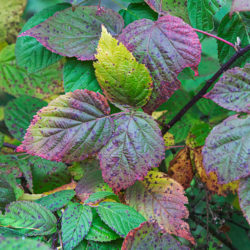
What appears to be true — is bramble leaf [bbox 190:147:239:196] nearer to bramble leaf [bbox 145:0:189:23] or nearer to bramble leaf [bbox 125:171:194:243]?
bramble leaf [bbox 125:171:194:243]

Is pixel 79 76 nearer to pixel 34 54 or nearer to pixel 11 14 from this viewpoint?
pixel 34 54

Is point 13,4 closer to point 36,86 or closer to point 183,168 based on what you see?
point 36,86

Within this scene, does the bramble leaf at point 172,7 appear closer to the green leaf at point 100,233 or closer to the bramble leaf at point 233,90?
the bramble leaf at point 233,90

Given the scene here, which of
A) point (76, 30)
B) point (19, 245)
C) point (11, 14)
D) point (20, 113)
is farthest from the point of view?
point (11, 14)

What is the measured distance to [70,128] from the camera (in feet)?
1.43

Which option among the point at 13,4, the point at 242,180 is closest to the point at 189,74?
the point at 242,180

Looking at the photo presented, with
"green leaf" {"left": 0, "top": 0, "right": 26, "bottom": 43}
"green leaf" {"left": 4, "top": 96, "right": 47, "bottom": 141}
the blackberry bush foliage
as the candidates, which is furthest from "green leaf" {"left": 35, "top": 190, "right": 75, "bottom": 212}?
"green leaf" {"left": 0, "top": 0, "right": 26, "bottom": 43}

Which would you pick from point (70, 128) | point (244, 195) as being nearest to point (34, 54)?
point (70, 128)

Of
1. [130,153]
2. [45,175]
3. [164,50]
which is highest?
[164,50]

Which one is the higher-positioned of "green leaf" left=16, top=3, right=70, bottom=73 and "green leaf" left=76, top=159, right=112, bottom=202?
"green leaf" left=16, top=3, right=70, bottom=73

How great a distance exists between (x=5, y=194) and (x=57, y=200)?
8cm

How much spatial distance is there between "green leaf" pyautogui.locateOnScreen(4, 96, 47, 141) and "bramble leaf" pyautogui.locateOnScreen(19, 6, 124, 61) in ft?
0.77

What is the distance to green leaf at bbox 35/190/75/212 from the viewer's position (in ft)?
1.48

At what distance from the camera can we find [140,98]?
45 centimetres
